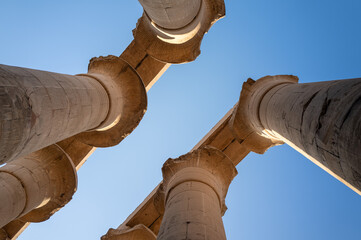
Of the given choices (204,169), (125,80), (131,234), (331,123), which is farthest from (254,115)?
(131,234)

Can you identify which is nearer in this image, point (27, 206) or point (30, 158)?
point (27, 206)

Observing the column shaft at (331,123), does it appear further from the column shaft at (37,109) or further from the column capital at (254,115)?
the column shaft at (37,109)

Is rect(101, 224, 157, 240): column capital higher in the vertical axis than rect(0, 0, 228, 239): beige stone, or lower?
lower

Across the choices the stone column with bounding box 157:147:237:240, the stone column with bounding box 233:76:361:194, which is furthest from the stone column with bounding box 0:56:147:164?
the stone column with bounding box 233:76:361:194

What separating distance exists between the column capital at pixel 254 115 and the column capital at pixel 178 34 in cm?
280

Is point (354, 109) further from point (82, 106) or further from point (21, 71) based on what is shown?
point (82, 106)

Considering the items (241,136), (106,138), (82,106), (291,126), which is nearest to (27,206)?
(106,138)

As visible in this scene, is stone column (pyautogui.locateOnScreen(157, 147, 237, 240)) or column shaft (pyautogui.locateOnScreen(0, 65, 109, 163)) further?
stone column (pyautogui.locateOnScreen(157, 147, 237, 240))

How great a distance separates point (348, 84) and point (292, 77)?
4542mm

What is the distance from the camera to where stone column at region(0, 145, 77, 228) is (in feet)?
24.6

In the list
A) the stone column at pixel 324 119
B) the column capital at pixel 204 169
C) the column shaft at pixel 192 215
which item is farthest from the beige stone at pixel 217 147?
the stone column at pixel 324 119

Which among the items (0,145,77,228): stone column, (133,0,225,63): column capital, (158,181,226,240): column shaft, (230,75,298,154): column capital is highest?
(133,0,225,63): column capital

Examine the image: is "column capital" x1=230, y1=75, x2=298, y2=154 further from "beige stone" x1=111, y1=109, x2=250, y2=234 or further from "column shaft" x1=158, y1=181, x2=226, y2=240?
"column shaft" x1=158, y1=181, x2=226, y2=240

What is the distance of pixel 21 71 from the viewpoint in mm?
4570
